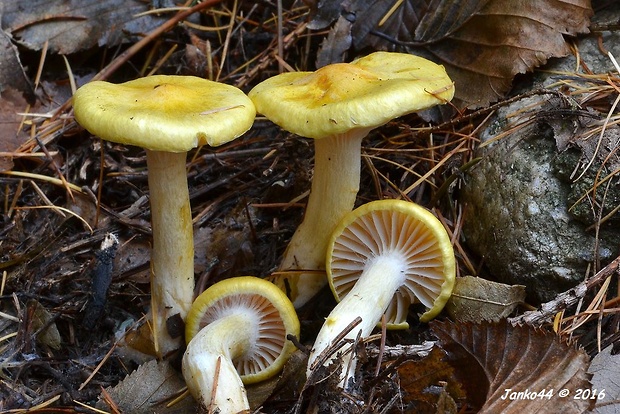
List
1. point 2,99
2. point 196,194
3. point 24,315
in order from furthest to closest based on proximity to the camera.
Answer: point 2,99
point 196,194
point 24,315

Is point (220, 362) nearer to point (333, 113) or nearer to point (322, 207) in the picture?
point (322, 207)

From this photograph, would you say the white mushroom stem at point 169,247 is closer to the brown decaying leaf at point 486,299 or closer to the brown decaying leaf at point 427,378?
the brown decaying leaf at point 427,378

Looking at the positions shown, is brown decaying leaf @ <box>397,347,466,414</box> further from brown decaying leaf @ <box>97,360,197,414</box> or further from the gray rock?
brown decaying leaf @ <box>97,360,197,414</box>

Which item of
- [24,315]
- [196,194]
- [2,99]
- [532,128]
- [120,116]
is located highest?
[120,116]

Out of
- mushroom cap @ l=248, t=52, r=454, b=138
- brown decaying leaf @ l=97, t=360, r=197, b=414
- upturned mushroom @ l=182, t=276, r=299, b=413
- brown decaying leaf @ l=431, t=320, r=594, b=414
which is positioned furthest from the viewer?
brown decaying leaf @ l=97, t=360, r=197, b=414

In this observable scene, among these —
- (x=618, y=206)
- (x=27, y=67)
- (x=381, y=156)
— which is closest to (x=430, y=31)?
(x=381, y=156)

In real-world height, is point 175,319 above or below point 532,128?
below

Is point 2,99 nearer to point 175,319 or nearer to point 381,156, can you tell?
point 175,319

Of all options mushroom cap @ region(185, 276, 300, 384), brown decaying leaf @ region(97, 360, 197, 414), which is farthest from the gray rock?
brown decaying leaf @ region(97, 360, 197, 414)

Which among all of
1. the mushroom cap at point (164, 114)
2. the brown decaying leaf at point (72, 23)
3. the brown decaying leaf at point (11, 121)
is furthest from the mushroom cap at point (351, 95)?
the brown decaying leaf at point (11, 121)
